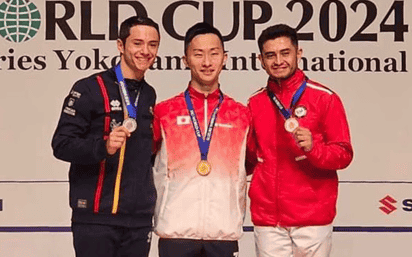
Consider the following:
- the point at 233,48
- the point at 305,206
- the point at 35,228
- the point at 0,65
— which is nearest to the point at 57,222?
the point at 35,228

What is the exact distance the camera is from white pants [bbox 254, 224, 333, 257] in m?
3.17

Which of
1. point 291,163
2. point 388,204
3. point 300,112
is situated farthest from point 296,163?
point 388,204

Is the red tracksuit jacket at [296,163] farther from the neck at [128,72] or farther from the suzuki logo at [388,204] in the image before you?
the suzuki logo at [388,204]

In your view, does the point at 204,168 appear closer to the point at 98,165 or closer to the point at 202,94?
the point at 202,94

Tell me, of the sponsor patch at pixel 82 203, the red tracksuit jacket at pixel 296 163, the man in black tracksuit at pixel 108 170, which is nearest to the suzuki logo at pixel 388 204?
the red tracksuit jacket at pixel 296 163

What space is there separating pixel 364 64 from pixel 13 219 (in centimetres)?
217

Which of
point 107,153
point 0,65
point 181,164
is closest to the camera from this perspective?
point 107,153

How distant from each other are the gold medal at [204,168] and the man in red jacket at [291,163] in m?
0.28

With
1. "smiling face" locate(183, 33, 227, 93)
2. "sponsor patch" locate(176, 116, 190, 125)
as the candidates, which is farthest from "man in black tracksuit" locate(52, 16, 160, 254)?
"smiling face" locate(183, 33, 227, 93)

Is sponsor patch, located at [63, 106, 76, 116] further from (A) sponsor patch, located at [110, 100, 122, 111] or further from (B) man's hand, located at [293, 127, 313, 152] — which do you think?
(B) man's hand, located at [293, 127, 313, 152]

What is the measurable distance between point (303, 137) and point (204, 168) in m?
0.41

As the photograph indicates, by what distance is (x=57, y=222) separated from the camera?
14.1 feet

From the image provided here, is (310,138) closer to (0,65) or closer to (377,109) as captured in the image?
(377,109)

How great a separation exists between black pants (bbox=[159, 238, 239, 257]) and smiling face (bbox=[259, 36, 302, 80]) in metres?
0.74
